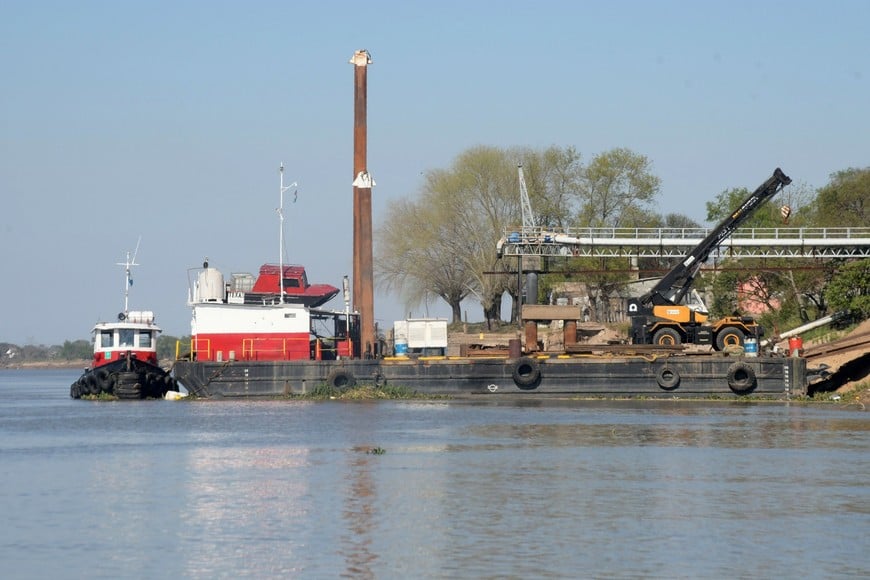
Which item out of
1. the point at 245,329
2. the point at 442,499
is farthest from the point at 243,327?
the point at 442,499

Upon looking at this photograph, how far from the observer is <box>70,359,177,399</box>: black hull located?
5794 cm

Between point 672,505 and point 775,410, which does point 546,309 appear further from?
point 672,505

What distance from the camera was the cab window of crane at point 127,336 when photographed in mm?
58250

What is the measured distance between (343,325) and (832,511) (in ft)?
127

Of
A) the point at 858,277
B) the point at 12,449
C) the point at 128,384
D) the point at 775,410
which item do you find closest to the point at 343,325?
the point at 128,384

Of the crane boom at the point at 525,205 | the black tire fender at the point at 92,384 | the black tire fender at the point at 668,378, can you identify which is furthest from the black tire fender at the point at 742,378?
the crane boom at the point at 525,205

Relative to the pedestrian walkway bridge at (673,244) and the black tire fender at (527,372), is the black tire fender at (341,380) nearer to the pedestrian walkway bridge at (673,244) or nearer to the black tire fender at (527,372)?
the black tire fender at (527,372)

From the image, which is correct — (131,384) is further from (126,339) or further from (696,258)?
(696,258)

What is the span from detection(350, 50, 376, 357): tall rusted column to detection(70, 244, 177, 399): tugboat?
9.83 meters

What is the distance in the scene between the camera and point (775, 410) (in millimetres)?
46750

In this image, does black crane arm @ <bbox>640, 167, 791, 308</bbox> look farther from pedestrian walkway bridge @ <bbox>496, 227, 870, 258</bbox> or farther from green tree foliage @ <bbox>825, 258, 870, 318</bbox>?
green tree foliage @ <bbox>825, 258, 870, 318</bbox>

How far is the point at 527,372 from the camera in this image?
52.4 metres

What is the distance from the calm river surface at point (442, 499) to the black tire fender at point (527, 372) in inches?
397

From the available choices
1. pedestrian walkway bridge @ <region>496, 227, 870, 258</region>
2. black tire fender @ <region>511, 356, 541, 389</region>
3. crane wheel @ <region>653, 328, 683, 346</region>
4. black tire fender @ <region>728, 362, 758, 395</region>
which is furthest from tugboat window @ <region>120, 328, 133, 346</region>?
black tire fender @ <region>728, 362, 758, 395</region>
